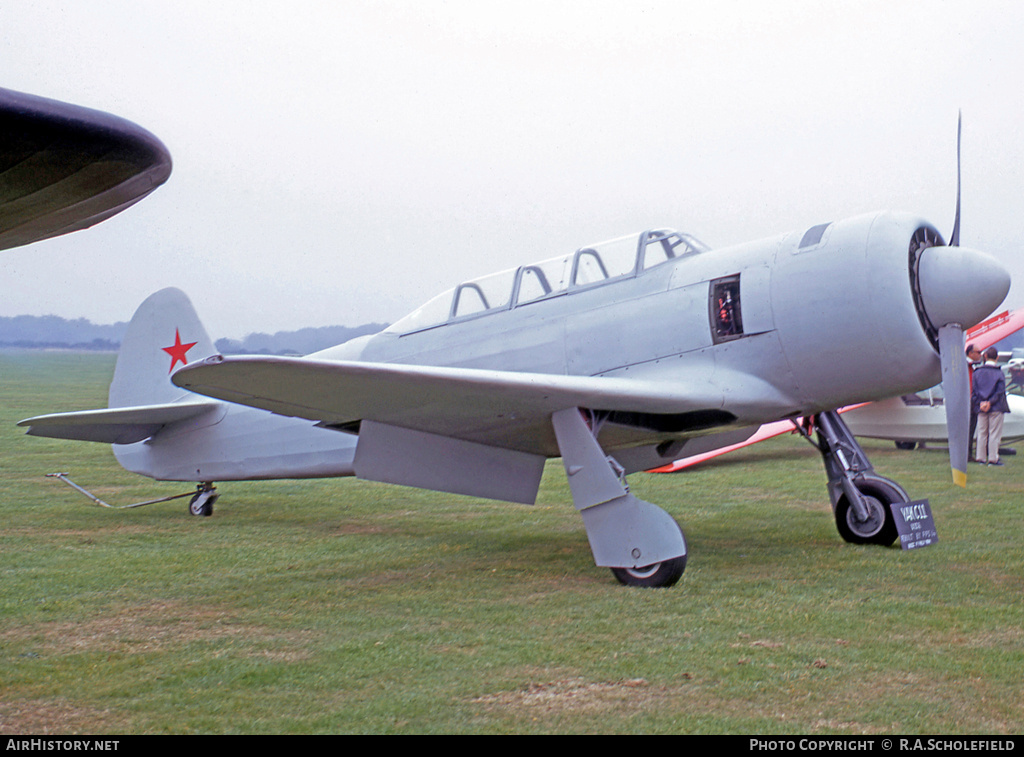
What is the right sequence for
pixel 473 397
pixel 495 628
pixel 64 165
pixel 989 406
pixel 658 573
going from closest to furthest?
pixel 64 165 < pixel 495 628 < pixel 658 573 < pixel 473 397 < pixel 989 406

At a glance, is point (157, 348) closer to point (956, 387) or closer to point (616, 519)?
point (616, 519)

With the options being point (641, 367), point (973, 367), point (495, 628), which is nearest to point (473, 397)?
point (641, 367)

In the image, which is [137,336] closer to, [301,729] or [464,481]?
[464,481]

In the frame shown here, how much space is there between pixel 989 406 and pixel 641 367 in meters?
8.13

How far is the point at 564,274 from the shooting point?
5.91 m

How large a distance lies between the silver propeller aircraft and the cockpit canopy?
0.01 m

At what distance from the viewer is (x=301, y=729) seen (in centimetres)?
268

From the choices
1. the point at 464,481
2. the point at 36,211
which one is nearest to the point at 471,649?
the point at 464,481

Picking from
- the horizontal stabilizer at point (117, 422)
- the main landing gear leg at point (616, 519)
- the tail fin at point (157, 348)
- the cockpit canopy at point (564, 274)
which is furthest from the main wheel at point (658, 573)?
the tail fin at point (157, 348)

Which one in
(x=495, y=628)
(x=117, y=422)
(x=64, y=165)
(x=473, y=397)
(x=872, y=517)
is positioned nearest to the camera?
(x=64, y=165)

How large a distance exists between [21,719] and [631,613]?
2.58 metres

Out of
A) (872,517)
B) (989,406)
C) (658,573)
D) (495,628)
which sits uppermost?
(495,628)

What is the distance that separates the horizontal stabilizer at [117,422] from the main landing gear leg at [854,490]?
515 centimetres

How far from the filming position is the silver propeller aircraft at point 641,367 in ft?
15.4
